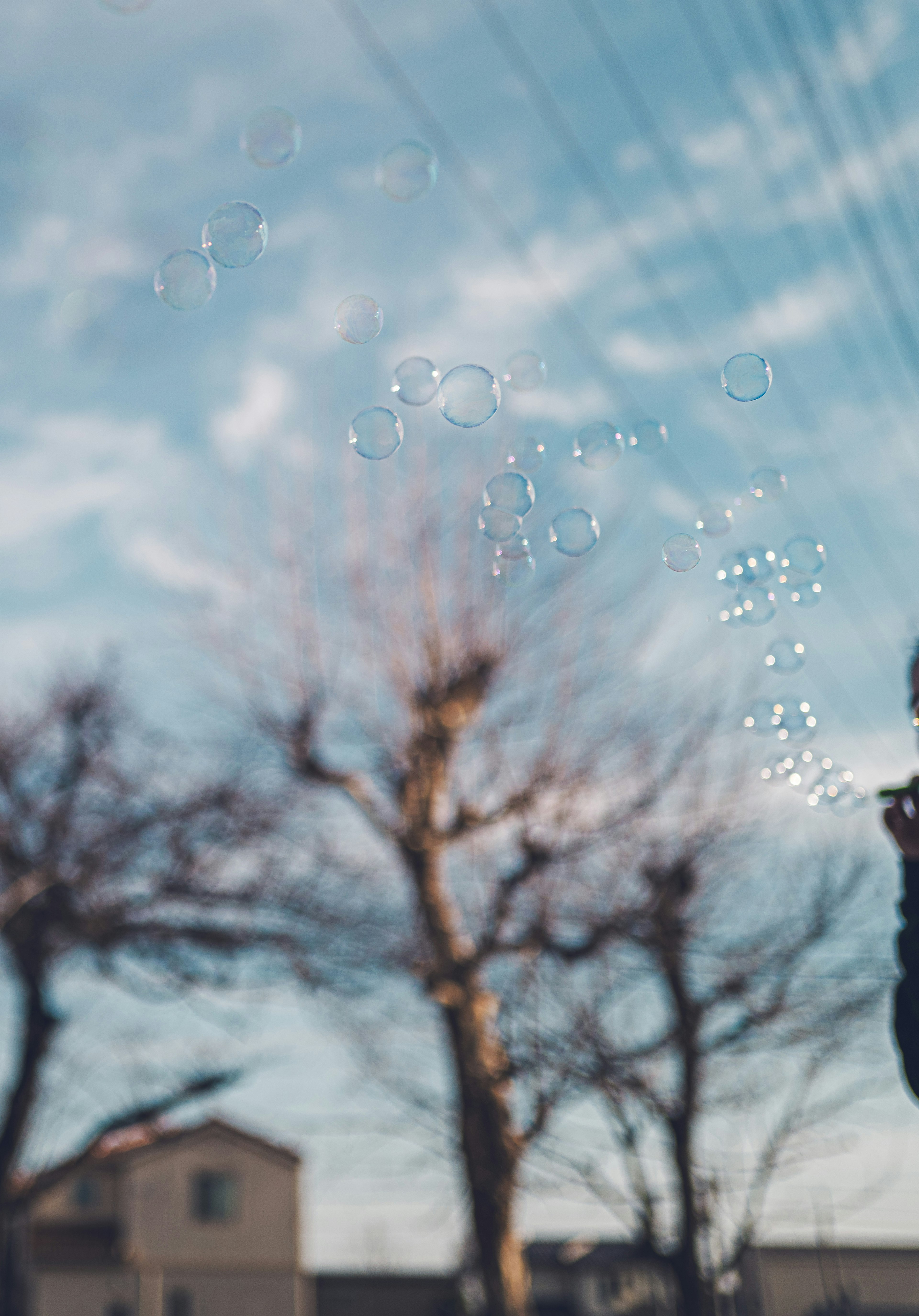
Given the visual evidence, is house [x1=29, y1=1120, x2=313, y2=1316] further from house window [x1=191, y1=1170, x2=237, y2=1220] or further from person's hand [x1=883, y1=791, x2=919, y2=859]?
person's hand [x1=883, y1=791, x2=919, y2=859]

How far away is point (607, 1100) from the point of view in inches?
622

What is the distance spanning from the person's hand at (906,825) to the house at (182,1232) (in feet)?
112

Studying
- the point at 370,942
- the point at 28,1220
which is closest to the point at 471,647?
the point at 370,942

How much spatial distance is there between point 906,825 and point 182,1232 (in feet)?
123

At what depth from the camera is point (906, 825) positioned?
402cm

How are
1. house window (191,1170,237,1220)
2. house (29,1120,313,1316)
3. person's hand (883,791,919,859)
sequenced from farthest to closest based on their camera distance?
house window (191,1170,237,1220)
house (29,1120,313,1316)
person's hand (883,791,919,859)

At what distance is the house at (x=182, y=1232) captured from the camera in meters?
34.3

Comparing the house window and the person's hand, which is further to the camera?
the house window

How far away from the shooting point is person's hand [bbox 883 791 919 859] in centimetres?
400

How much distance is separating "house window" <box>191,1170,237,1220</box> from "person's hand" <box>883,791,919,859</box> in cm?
3724

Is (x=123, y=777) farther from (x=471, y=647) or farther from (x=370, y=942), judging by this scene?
(x=471, y=647)

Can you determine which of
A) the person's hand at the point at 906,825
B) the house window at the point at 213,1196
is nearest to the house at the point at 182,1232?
the house window at the point at 213,1196

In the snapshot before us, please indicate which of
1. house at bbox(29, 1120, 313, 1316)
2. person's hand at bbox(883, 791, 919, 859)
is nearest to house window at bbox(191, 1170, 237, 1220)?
house at bbox(29, 1120, 313, 1316)

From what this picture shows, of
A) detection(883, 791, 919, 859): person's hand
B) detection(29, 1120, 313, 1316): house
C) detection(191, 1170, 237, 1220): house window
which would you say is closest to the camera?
detection(883, 791, 919, 859): person's hand
